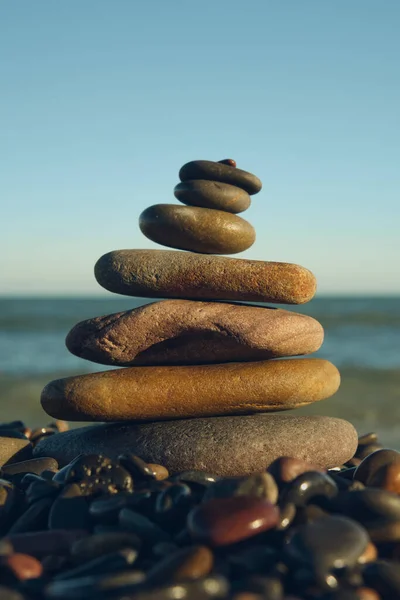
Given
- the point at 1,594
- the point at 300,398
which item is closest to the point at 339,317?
the point at 300,398

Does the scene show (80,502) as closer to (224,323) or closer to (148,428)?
(148,428)

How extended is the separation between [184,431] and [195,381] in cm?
38

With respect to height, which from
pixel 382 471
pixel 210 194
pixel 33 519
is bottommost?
pixel 33 519

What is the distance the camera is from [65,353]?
26.4 m

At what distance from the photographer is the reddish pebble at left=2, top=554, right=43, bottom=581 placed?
296 cm

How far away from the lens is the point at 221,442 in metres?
4.94

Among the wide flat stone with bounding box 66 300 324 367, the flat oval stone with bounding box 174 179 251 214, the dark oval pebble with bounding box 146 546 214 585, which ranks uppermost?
the flat oval stone with bounding box 174 179 251 214

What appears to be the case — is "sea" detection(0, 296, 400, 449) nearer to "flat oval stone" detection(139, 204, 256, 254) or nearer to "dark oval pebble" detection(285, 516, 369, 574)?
"flat oval stone" detection(139, 204, 256, 254)

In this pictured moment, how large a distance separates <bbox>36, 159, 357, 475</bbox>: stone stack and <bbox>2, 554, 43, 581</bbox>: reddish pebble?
1966mm

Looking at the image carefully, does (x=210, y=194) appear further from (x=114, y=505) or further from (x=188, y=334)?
(x=114, y=505)

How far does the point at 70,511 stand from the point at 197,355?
79.2 inches

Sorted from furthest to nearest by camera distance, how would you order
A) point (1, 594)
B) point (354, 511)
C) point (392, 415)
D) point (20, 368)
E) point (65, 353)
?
1. point (65, 353)
2. point (20, 368)
3. point (392, 415)
4. point (354, 511)
5. point (1, 594)

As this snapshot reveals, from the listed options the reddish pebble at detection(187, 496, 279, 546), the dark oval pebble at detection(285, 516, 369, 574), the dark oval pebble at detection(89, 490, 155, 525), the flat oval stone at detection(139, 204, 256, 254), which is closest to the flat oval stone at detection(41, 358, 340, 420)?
the flat oval stone at detection(139, 204, 256, 254)

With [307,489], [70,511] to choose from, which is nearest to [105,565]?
[70,511]
